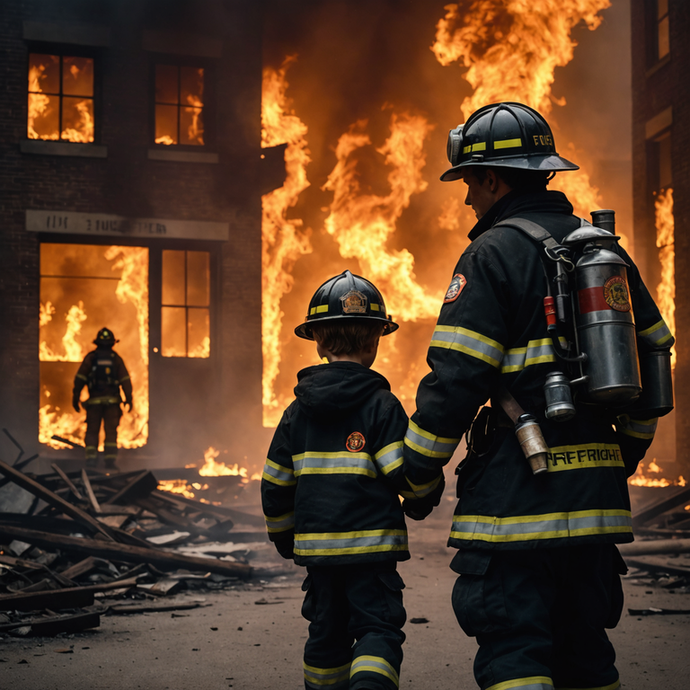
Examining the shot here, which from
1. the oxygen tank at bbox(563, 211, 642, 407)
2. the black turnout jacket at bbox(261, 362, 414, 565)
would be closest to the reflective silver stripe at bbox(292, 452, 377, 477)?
the black turnout jacket at bbox(261, 362, 414, 565)

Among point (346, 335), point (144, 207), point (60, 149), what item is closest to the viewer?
point (346, 335)

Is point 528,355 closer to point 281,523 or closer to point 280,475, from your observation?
point 280,475

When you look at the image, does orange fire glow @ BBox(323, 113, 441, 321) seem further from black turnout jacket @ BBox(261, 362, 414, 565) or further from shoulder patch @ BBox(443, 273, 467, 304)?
shoulder patch @ BBox(443, 273, 467, 304)

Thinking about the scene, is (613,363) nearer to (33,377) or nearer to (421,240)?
(33,377)

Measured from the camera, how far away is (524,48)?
15.1 metres

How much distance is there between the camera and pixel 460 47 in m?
16.0

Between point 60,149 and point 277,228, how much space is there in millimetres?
4072

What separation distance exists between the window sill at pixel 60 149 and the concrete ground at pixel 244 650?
8768 mm

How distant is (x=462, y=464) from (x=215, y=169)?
1143 cm

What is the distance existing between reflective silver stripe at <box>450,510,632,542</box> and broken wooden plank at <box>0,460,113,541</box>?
5.45 m

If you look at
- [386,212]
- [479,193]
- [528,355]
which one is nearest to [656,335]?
[528,355]

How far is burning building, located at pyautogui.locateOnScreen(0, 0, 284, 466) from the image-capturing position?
12.3 meters

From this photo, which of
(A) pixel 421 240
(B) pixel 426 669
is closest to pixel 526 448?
(B) pixel 426 669

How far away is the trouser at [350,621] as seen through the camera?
2.62 meters
